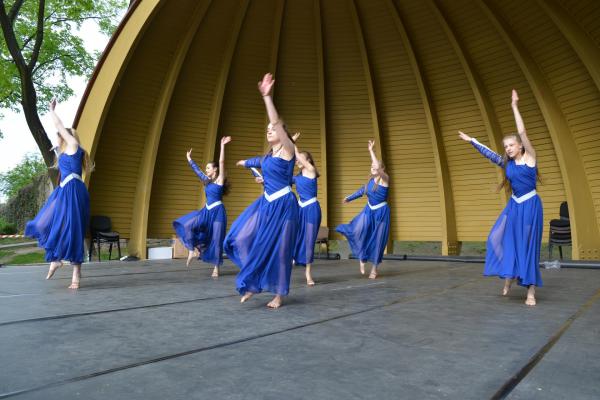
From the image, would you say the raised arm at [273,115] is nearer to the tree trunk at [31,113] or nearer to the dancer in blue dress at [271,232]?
the dancer in blue dress at [271,232]

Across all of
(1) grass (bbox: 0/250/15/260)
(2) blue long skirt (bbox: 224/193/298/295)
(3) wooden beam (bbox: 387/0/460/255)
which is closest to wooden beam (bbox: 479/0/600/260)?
(3) wooden beam (bbox: 387/0/460/255)

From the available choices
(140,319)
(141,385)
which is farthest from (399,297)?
(141,385)

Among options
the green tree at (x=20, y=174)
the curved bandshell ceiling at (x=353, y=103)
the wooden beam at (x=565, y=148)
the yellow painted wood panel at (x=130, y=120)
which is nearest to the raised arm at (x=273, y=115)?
the curved bandshell ceiling at (x=353, y=103)

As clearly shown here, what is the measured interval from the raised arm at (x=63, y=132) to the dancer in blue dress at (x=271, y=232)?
2.61 m

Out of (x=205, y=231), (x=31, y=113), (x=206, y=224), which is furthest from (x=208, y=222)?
(x=31, y=113)

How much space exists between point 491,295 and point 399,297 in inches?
45.6

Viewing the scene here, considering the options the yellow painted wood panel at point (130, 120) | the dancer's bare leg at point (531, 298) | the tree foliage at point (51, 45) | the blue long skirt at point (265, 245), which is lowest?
the dancer's bare leg at point (531, 298)

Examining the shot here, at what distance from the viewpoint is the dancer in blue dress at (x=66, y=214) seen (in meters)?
5.70

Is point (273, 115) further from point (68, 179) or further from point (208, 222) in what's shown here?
point (208, 222)

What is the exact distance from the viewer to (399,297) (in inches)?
207

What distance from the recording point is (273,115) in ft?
13.7

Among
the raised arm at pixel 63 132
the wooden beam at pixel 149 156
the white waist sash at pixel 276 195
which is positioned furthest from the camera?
the wooden beam at pixel 149 156

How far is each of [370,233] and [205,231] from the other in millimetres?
2879

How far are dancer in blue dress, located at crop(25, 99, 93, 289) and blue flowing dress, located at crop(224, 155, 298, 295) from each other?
224cm
